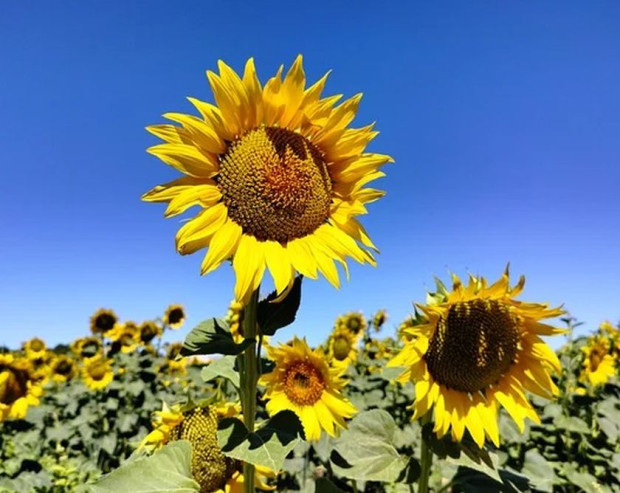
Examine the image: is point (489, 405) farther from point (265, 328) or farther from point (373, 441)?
point (265, 328)

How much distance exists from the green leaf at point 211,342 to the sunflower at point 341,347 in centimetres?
473

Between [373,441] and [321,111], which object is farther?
[373,441]

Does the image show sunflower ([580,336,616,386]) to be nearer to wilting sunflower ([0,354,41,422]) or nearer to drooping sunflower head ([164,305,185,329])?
wilting sunflower ([0,354,41,422])

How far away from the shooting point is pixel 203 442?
213 cm

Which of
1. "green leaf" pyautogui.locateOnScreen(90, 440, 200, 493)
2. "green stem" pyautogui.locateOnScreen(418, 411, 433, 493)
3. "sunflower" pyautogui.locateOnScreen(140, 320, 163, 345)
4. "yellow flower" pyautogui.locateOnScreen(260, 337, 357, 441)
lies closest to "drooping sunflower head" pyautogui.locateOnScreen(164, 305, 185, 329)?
"sunflower" pyautogui.locateOnScreen(140, 320, 163, 345)

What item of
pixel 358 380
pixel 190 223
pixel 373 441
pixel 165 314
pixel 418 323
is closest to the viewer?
pixel 190 223

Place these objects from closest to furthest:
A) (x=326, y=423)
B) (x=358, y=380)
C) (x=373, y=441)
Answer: (x=373, y=441), (x=326, y=423), (x=358, y=380)

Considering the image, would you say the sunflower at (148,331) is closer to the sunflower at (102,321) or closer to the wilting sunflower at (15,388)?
the sunflower at (102,321)

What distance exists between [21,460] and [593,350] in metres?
6.21

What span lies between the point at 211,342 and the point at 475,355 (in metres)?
1.20

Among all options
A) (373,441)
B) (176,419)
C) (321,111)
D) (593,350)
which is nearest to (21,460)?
(176,419)

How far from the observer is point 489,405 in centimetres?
237

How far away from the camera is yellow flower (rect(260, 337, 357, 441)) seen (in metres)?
3.57

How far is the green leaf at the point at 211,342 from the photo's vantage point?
1.60 m
